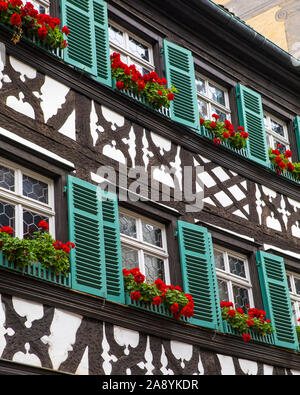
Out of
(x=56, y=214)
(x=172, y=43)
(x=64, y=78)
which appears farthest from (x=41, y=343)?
(x=172, y=43)

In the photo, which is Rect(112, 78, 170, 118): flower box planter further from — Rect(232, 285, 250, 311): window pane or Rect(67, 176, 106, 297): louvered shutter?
→ Rect(232, 285, 250, 311): window pane

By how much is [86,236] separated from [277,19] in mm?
11944

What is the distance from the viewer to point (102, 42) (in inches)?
440

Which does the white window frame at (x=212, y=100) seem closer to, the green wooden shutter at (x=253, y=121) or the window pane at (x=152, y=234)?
the green wooden shutter at (x=253, y=121)

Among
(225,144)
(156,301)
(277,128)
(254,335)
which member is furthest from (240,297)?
(277,128)

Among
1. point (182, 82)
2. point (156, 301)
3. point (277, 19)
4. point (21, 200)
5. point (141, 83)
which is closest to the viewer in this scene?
point (21, 200)

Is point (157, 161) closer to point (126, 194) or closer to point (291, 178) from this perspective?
point (126, 194)

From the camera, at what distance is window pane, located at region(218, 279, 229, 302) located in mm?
11398

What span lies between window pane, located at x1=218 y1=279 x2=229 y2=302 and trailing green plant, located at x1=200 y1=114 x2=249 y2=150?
2.03m

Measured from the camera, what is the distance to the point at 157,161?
11156 millimetres

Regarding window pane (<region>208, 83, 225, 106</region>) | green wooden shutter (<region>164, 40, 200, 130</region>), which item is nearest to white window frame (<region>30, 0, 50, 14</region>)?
green wooden shutter (<region>164, 40, 200, 130</region>)

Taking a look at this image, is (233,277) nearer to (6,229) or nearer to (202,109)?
(202,109)

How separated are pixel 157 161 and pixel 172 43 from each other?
229cm
